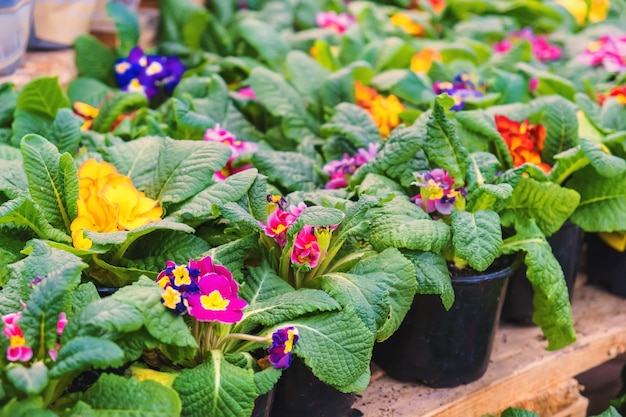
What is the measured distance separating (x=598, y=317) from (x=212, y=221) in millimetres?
Result: 946

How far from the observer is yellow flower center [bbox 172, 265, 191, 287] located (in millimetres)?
1016

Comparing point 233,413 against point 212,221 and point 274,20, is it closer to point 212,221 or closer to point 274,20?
point 212,221

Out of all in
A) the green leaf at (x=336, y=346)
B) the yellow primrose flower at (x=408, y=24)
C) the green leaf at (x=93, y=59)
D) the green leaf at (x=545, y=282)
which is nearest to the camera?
the green leaf at (x=336, y=346)

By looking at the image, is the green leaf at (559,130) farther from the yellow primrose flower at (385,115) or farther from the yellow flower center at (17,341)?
the yellow flower center at (17,341)

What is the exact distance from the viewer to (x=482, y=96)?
1796mm

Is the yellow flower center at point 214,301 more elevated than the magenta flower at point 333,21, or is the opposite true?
the yellow flower center at point 214,301

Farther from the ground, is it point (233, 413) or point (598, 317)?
point (233, 413)

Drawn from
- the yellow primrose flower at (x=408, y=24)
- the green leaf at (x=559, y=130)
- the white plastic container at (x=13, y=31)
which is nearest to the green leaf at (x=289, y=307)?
the green leaf at (x=559, y=130)

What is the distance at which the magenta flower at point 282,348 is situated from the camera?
40.9 inches

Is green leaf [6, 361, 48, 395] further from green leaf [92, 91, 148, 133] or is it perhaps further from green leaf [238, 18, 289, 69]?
green leaf [238, 18, 289, 69]

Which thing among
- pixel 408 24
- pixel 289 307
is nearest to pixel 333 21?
pixel 408 24

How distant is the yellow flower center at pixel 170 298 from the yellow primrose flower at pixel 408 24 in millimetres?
1843

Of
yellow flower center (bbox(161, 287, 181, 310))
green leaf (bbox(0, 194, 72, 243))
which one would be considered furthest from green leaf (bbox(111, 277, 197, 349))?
green leaf (bbox(0, 194, 72, 243))

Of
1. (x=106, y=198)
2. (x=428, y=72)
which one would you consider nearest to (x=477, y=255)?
(x=106, y=198)
